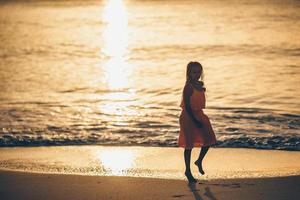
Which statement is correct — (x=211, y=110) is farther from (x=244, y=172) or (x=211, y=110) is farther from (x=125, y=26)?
(x=125, y=26)

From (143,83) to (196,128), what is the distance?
42.0 ft

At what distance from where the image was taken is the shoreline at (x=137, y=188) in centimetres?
786

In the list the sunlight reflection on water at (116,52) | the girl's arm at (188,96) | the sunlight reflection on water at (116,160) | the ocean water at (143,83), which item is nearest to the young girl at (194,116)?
the girl's arm at (188,96)

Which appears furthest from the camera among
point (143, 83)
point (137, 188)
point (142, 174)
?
point (143, 83)

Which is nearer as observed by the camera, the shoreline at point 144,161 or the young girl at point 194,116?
the young girl at point 194,116

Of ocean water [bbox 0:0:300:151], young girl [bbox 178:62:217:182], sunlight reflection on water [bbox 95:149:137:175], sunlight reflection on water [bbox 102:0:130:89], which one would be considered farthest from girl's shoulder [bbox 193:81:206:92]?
sunlight reflection on water [bbox 102:0:130:89]

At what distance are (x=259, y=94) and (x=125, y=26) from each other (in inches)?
1287

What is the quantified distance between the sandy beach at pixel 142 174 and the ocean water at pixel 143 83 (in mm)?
1134

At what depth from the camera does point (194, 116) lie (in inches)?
340

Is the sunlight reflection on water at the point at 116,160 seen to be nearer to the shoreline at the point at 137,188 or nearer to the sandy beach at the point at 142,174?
the sandy beach at the point at 142,174

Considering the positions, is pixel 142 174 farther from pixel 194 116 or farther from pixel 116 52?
pixel 116 52

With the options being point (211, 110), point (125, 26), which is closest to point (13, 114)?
point (211, 110)

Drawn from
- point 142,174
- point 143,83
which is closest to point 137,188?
point 142,174

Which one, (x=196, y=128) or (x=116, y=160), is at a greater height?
(x=196, y=128)
